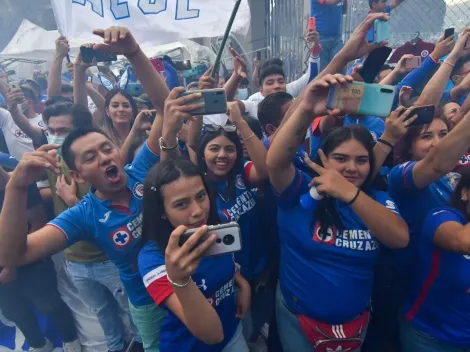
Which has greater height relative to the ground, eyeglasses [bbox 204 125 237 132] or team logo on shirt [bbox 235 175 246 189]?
eyeglasses [bbox 204 125 237 132]

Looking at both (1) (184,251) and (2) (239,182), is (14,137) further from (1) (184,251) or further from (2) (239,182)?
(1) (184,251)

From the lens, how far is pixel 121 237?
6.51ft

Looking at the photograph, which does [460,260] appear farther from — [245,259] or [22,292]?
[22,292]

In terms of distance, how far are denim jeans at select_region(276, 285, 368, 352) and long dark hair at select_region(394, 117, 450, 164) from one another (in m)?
1.07

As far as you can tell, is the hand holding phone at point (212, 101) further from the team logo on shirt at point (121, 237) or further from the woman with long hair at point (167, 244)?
the team logo on shirt at point (121, 237)

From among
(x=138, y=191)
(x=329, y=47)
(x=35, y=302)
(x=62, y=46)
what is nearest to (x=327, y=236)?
(x=138, y=191)

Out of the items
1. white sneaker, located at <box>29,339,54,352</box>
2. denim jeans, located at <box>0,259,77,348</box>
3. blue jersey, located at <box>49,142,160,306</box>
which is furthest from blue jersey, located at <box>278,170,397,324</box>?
white sneaker, located at <box>29,339,54,352</box>

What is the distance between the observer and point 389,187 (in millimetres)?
1957

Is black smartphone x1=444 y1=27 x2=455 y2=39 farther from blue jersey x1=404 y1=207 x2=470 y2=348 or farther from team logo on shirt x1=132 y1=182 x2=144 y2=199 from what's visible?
team logo on shirt x1=132 y1=182 x2=144 y2=199

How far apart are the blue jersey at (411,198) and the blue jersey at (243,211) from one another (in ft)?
2.66

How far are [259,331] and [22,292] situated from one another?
1.99m

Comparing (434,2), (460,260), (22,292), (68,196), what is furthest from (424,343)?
(434,2)

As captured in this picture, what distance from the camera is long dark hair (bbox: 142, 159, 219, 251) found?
5.17 ft

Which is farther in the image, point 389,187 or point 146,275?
point 389,187
